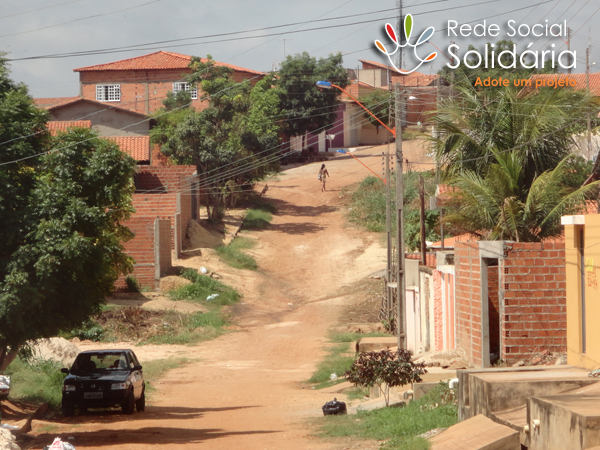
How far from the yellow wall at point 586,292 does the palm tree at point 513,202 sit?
9.41 ft

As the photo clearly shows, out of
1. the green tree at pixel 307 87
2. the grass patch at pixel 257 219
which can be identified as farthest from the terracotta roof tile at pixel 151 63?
the grass patch at pixel 257 219

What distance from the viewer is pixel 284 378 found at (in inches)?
806

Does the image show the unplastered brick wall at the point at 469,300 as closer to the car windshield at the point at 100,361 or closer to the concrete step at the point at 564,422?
the concrete step at the point at 564,422

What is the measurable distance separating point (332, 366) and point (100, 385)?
8.29 metres

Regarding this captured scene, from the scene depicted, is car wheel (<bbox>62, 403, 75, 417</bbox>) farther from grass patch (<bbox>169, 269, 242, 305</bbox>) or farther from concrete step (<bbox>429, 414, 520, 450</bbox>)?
grass patch (<bbox>169, 269, 242, 305</bbox>)

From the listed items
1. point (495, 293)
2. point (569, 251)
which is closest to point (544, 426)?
point (569, 251)

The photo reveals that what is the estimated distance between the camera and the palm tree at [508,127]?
16578mm

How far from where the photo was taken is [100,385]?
46.7 feet

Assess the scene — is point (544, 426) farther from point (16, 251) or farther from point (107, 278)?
point (107, 278)

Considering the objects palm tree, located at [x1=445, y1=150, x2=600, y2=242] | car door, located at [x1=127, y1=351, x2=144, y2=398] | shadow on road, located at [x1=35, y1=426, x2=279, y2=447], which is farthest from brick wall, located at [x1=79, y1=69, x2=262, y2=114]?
shadow on road, located at [x1=35, y1=426, x2=279, y2=447]

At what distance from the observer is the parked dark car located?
46.6 ft

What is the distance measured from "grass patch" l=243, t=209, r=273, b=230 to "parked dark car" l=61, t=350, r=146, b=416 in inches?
1120

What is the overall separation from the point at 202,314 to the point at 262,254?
10.6 m

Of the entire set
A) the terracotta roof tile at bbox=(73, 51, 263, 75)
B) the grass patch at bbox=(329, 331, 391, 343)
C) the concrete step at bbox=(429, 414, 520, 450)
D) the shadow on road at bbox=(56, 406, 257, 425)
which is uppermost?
the terracotta roof tile at bbox=(73, 51, 263, 75)
